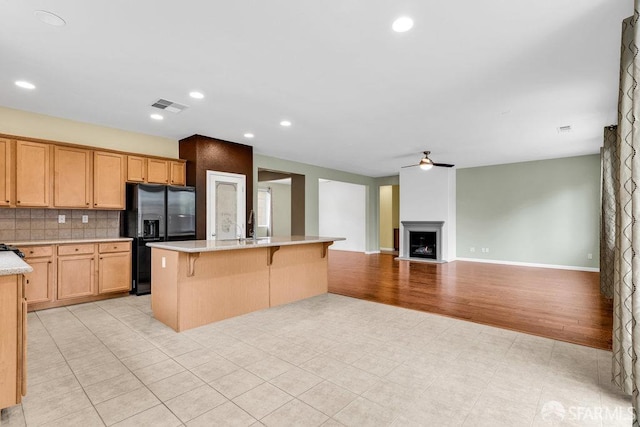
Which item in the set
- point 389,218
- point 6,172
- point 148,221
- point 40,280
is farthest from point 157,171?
point 389,218

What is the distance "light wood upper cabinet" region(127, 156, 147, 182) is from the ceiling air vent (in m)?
1.32

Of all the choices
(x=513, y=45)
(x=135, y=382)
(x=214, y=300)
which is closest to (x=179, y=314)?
(x=214, y=300)

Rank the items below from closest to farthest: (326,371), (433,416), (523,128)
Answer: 1. (433,416)
2. (326,371)
3. (523,128)

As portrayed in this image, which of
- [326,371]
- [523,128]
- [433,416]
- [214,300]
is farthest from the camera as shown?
[523,128]

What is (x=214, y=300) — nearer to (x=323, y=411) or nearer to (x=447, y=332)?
(x=323, y=411)

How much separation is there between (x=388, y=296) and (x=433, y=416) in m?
2.88

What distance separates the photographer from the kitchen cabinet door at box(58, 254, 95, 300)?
4219 mm

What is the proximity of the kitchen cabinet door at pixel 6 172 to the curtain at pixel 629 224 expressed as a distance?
6148 millimetres

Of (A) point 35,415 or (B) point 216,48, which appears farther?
(B) point 216,48

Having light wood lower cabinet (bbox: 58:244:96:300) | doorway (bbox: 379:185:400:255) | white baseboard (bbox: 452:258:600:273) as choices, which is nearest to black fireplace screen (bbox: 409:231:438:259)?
white baseboard (bbox: 452:258:600:273)

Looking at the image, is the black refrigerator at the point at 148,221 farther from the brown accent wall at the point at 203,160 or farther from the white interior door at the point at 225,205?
the white interior door at the point at 225,205

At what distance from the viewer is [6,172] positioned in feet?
13.0

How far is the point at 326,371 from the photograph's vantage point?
2443mm

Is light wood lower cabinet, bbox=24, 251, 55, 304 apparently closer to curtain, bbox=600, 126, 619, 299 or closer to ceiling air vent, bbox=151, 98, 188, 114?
ceiling air vent, bbox=151, 98, 188, 114
